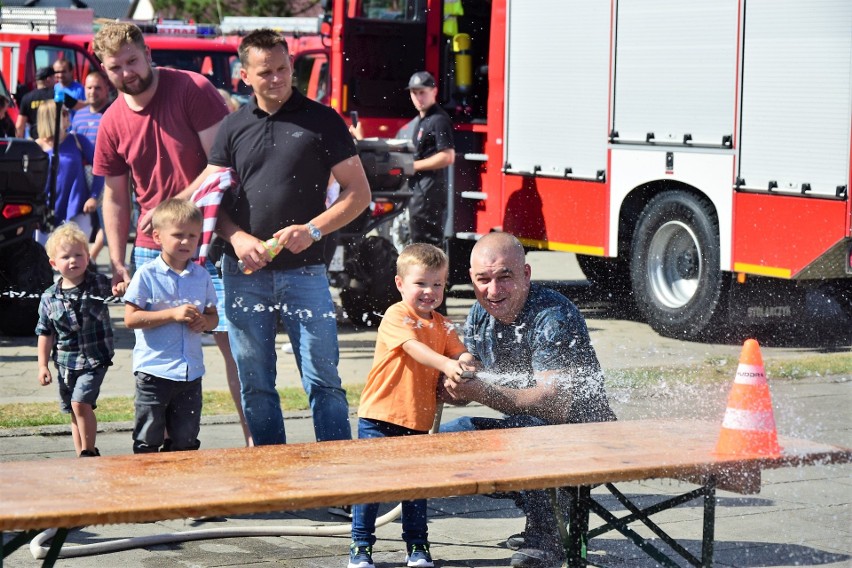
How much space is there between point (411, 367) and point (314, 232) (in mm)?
894

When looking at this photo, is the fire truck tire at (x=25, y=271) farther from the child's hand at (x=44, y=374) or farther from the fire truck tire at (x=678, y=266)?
the fire truck tire at (x=678, y=266)

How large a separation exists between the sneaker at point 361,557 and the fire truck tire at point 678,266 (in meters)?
6.82

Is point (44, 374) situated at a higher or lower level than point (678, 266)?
higher

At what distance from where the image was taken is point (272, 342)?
6.45 metres

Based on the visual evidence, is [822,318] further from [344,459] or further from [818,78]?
[344,459]

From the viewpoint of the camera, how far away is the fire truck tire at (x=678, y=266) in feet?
38.9

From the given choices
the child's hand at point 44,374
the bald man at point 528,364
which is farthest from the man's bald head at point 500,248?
the child's hand at point 44,374

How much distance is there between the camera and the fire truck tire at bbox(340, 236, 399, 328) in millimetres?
11781

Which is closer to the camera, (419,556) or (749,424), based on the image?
(749,424)

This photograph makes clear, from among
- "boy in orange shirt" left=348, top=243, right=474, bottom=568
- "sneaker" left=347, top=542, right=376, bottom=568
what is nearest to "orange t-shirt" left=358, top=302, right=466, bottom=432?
"boy in orange shirt" left=348, top=243, right=474, bottom=568

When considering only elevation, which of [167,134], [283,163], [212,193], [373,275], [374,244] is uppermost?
[167,134]

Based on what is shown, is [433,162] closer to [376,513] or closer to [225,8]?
[376,513]

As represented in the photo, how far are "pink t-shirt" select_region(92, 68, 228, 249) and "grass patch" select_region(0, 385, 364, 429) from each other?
1.81 metres

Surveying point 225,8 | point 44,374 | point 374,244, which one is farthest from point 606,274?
point 225,8
